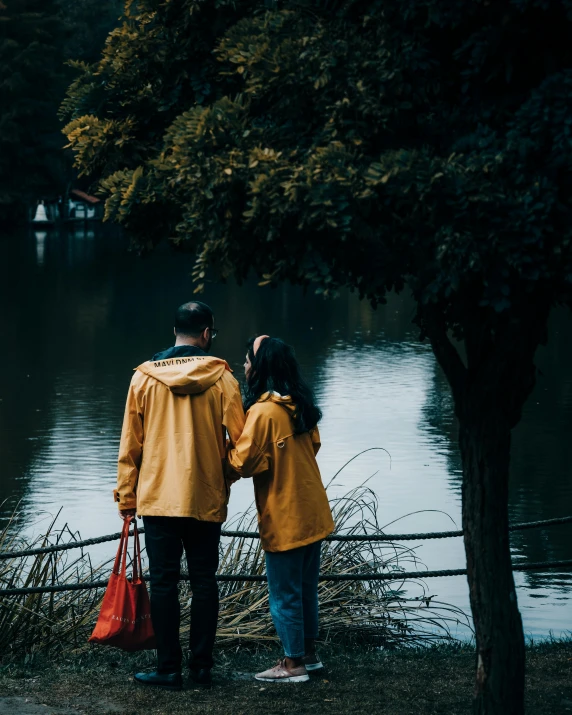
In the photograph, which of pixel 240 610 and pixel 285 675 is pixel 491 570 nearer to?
pixel 285 675

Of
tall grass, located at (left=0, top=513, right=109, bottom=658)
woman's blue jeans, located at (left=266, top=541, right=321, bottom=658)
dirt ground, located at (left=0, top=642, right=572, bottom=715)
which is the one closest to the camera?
dirt ground, located at (left=0, top=642, right=572, bottom=715)

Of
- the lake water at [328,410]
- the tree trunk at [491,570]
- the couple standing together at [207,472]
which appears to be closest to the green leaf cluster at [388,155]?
the tree trunk at [491,570]

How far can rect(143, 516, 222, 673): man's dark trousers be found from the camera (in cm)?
590

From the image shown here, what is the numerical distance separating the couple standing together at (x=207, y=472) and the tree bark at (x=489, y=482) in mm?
836

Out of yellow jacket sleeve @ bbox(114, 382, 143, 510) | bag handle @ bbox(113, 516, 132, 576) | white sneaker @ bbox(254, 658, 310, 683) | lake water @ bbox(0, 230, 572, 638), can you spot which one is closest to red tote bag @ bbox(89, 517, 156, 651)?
bag handle @ bbox(113, 516, 132, 576)

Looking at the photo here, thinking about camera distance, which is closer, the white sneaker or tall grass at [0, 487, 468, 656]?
the white sneaker

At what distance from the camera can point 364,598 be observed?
7895 mm

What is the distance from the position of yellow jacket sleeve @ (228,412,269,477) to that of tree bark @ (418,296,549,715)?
0.93 meters

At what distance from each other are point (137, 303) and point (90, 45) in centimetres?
4674

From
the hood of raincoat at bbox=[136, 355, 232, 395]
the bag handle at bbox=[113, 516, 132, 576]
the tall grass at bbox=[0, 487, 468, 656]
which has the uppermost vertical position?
the hood of raincoat at bbox=[136, 355, 232, 395]

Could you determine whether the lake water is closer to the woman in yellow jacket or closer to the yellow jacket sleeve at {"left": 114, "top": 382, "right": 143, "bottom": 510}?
the woman in yellow jacket

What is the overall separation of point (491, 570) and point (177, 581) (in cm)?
141

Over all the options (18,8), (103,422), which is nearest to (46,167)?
(18,8)

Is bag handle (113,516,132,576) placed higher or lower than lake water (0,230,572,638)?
higher
